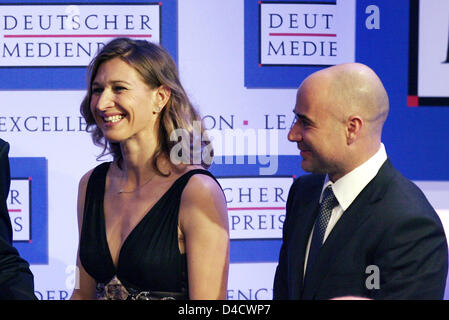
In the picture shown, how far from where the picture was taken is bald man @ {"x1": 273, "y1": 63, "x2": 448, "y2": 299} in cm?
150

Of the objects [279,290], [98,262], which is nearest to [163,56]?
[98,262]

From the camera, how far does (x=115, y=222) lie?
214 centimetres

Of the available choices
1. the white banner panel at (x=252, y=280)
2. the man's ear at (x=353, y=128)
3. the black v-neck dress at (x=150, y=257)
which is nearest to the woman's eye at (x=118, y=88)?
the black v-neck dress at (x=150, y=257)

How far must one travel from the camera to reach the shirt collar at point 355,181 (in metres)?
1.68

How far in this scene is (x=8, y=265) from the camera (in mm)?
1598

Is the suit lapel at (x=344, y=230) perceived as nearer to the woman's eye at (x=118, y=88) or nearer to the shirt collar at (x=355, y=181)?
the shirt collar at (x=355, y=181)

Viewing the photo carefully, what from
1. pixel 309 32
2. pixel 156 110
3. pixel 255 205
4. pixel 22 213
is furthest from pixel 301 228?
pixel 22 213

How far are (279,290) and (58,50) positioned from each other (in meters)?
1.76

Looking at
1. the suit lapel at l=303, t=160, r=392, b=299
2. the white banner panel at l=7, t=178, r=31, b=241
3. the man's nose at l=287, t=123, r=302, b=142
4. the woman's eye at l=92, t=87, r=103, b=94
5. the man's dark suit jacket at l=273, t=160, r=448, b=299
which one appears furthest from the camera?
the white banner panel at l=7, t=178, r=31, b=241

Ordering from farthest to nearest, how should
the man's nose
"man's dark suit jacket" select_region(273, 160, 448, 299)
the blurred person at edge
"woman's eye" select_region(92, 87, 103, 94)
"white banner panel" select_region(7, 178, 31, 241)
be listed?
"white banner panel" select_region(7, 178, 31, 241) → "woman's eye" select_region(92, 87, 103, 94) → the blurred person at edge → the man's nose → "man's dark suit jacket" select_region(273, 160, 448, 299)

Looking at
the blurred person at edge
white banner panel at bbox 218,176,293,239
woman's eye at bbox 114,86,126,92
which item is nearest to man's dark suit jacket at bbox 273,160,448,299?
the blurred person at edge

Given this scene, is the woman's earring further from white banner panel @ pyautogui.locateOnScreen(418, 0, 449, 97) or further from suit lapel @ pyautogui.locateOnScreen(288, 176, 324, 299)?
white banner panel @ pyautogui.locateOnScreen(418, 0, 449, 97)

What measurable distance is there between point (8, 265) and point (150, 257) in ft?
1.67
